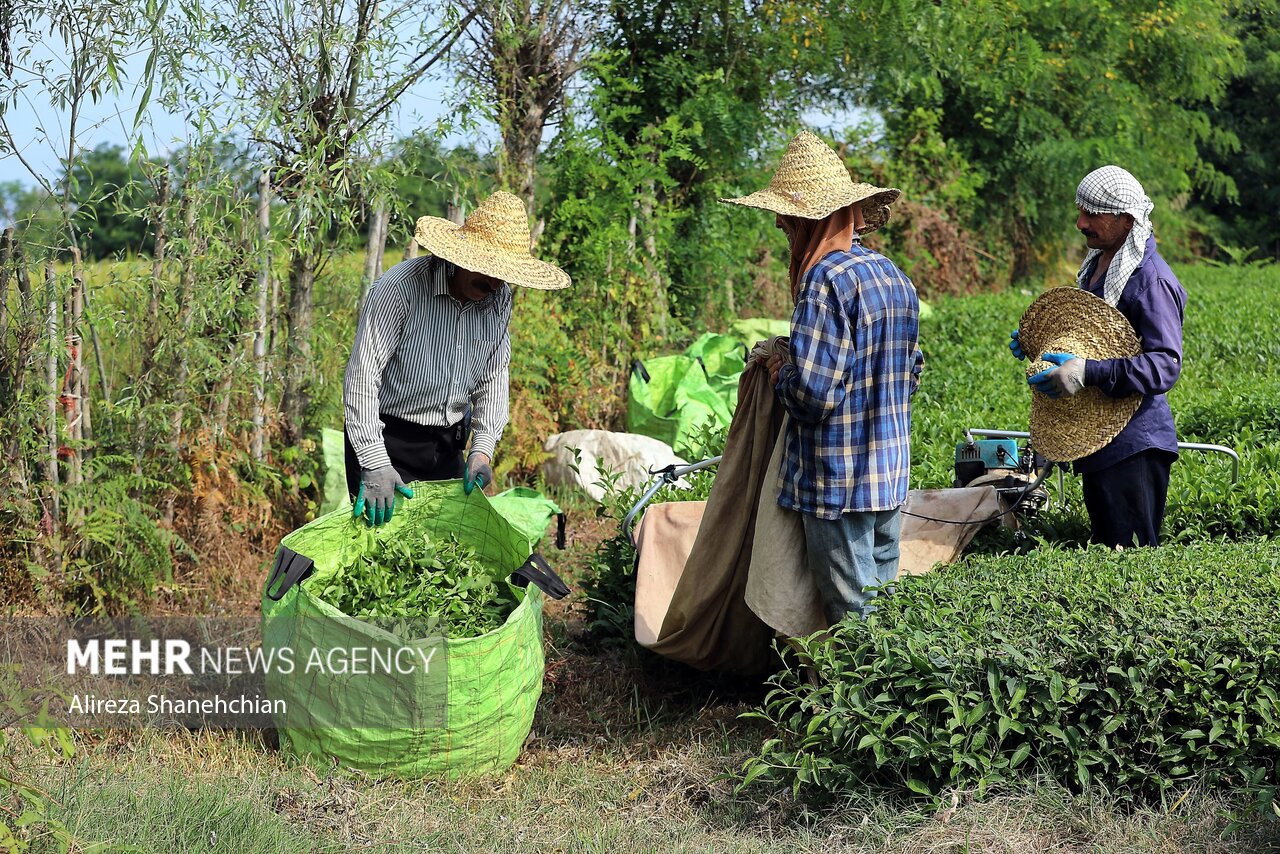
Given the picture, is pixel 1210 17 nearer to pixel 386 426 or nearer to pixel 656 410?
pixel 656 410

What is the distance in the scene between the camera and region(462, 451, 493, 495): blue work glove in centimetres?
417

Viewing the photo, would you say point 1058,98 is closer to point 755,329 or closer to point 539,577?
point 755,329

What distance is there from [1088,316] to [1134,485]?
0.62 meters

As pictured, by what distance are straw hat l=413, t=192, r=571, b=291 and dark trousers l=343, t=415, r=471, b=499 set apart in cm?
66

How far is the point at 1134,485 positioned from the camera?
14.0ft

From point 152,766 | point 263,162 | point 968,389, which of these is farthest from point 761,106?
point 152,766

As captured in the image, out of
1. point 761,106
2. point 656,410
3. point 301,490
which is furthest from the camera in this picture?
point 761,106

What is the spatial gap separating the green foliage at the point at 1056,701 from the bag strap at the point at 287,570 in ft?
4.86

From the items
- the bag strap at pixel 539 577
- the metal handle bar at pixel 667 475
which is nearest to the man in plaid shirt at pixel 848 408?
the metal handle bar at pixel 667 475

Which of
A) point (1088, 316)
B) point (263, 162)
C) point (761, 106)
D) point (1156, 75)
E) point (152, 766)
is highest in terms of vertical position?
point (1156, 75)

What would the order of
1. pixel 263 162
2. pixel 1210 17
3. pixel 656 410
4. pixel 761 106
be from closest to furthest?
pixel 263 162
pixel 656 410
pixel 761 106
pixel 1210 17

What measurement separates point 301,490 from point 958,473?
3073 mm

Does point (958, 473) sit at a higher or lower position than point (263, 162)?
lower

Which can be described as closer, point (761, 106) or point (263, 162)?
point (263, 162)
